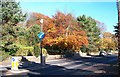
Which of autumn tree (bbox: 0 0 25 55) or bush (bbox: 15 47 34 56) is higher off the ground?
autumn tree (bbox: 0 0 25 55)

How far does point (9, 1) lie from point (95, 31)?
38544mm

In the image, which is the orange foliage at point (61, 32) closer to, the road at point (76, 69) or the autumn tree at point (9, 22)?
the autumn tree at point (9, 22)

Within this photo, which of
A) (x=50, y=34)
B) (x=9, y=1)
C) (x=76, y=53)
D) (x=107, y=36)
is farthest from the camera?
(x=107, y=36)

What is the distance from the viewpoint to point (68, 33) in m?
47.4

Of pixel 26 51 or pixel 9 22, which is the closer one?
pixel 9 22

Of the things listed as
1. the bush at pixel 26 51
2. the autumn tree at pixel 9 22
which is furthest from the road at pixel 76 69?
the bush at pixel 26 51

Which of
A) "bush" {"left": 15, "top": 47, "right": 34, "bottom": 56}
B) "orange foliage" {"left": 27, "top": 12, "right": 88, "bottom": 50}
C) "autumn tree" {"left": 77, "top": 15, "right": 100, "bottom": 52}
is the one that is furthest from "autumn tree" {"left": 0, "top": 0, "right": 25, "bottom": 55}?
"autumn tree" {"left": 77, "top": 15, "right": 100, "bottom": 52}

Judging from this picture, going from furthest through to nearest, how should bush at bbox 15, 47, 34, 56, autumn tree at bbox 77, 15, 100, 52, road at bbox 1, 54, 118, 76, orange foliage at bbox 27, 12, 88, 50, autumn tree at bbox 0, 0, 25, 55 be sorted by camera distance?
1. autumn tree at bbox 77, 15, 100, 52
2. orange foliage at bbox 27, 12, 88, 50
3. bush at bbox 15, 47, 34, 56
4. autumn tree at bbox 0, 0, 25, 55
5. road at bbox 1, 54, 118, 76

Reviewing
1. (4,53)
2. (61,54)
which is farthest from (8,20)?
(61,54)

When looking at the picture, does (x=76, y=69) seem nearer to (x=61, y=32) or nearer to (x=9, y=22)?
(x=9, y=22)

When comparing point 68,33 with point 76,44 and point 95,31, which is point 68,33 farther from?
point 95,31

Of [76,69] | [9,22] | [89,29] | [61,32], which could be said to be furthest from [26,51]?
[89,29]

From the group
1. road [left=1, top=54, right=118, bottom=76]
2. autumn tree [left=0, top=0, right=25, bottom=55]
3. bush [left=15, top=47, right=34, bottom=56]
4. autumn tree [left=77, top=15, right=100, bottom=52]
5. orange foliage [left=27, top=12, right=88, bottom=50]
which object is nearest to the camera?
road [left=1, top=54, right=118, bottom=76]

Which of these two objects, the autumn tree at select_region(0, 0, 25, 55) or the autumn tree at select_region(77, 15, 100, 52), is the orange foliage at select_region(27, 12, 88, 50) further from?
the autumn tree at select_region(77, 15, 100, 52)
